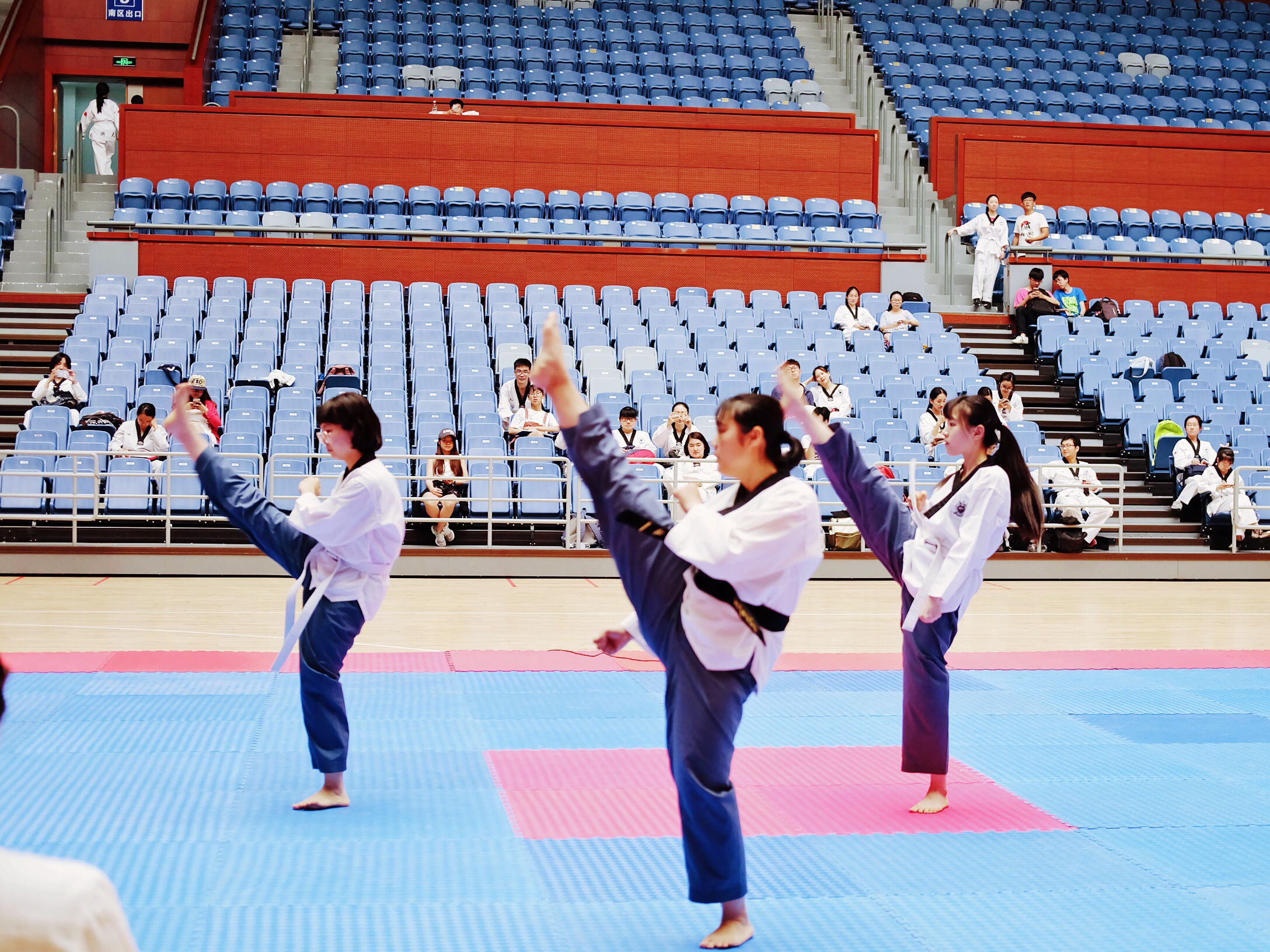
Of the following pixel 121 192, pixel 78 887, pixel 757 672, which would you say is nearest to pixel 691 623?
pixel 757 672

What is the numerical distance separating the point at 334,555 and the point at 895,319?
12.3 metres

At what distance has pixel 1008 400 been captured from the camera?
14.1 meters

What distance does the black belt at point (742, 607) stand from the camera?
10.9 feet

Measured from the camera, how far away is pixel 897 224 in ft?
63.9

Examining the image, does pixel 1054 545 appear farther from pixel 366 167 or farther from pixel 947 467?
pixel 366 167

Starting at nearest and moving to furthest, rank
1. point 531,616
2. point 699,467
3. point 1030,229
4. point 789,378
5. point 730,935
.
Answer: point 730,935 < point 789,378 < point 531,616 < point 699,467 < point 1030,229

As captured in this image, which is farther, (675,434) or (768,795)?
(675,434)

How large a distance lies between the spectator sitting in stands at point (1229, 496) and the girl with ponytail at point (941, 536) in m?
9.65

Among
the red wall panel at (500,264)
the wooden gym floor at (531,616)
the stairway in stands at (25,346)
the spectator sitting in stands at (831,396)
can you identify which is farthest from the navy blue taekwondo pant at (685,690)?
the red wall panel at (500,264)

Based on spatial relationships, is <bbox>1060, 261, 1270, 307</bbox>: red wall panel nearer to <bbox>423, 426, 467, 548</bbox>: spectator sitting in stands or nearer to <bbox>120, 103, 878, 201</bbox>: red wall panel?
<bbox>120, 103, 878, 201</bbox>: red wall panel

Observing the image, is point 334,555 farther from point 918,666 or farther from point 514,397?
point 514,397

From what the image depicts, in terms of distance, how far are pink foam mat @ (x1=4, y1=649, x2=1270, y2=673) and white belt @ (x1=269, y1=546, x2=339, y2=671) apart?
9.19 ft

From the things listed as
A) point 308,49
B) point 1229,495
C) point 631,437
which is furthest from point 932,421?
point 308,49

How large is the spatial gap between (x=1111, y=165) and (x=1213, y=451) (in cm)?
732
